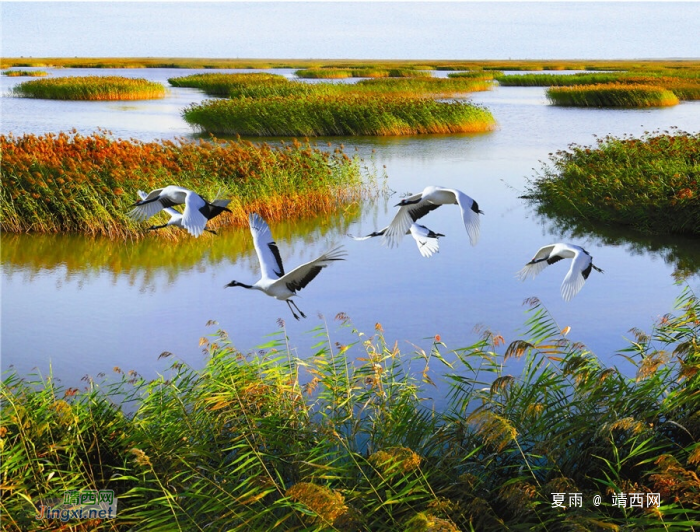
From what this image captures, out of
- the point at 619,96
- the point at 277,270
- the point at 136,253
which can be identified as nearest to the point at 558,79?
the point at 619,96

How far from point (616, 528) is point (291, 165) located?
35.5 feet

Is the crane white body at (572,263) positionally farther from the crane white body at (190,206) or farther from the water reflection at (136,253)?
the water reflection at (136,253)

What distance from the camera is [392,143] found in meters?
22.5

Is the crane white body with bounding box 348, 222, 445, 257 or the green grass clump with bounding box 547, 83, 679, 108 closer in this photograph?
the crane white body with bounding box 348, 222, 445, 257

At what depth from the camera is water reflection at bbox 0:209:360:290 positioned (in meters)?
10.3

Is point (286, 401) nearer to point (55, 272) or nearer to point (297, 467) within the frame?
point (297, 467)

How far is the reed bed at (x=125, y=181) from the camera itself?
39.1 feet

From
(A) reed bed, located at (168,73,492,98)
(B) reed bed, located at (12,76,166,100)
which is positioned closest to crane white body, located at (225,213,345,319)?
(A) reed bed, located at (168,73,492,98)

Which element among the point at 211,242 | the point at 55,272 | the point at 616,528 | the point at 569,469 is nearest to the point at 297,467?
the point at 569,469

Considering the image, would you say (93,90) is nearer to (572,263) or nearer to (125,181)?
(125,181)

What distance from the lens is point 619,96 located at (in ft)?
119

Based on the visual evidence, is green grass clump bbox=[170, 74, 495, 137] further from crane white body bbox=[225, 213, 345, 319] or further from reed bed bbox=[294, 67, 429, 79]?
reed bed bbox=[294, 67, 429, 79]

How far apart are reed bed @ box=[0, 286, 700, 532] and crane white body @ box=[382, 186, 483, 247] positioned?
2.27ft

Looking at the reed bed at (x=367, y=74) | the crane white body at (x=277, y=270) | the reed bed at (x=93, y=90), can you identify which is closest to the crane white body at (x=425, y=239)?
the crane white body at (x=277, y=270)
